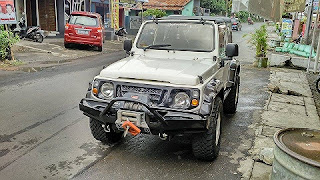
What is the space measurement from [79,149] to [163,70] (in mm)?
1729

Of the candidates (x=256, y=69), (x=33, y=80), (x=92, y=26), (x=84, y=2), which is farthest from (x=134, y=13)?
(x=33, y=80)

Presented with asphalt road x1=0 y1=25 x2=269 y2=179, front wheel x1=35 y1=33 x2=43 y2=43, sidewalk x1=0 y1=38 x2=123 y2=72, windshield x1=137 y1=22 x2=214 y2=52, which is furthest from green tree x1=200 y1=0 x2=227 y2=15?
windshield x1=137 y1=22 x2=214 y2=52

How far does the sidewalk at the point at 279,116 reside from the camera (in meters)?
4.57

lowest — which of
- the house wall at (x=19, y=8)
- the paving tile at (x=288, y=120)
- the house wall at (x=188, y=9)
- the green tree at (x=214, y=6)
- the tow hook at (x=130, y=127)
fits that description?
the paving tile at (x=288, y=120)

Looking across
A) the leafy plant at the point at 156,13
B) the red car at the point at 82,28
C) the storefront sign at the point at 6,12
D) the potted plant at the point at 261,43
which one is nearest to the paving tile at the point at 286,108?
the potted plant at the point at 261,43

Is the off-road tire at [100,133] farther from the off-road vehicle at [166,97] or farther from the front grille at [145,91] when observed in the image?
the front grille at [145,91]

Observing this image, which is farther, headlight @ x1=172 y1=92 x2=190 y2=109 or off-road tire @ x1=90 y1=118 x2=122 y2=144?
off-road tire @ x1=90 y1=118 x2=122 y2=144

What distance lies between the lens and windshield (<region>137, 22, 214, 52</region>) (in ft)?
17.9

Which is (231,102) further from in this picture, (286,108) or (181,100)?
(181,100)

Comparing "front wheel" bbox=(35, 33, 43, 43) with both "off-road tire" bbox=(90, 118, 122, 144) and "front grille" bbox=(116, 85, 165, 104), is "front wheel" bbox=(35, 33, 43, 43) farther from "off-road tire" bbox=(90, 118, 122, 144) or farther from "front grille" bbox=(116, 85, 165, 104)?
"front grille" bbox=(116, 85, 165, 104)

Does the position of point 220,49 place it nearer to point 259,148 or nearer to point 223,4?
point 259,148

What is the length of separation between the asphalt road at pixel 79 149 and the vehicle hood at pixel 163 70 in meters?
1.17

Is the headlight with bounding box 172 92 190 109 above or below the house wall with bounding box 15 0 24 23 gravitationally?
below

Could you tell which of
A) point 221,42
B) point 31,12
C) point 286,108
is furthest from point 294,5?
point 31,12
